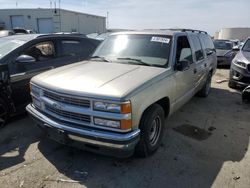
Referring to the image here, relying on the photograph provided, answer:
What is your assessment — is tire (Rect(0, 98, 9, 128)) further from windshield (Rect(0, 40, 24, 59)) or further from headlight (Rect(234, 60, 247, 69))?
headlight (Rect(234, 60, 247, 69))

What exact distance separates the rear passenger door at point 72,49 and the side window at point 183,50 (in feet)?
7.20

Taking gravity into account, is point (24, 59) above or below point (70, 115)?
above

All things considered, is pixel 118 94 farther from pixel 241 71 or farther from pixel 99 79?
pixel 241 71

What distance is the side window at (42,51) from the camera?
16.3 feet

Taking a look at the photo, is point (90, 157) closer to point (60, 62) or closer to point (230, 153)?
point (230, 153)

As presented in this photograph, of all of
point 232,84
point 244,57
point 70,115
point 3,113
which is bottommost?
point 232,84

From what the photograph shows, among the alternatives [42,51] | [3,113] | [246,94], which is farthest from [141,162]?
Answer: [246,94]

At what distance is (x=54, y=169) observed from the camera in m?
3.25

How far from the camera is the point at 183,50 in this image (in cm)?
439

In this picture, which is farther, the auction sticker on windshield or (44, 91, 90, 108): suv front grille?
the auction sticker on windshield

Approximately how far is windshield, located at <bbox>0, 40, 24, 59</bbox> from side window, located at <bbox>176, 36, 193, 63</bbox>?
3.11 metres

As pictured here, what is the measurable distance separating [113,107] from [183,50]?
225 centimetres

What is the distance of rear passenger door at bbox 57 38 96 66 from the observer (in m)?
5.54

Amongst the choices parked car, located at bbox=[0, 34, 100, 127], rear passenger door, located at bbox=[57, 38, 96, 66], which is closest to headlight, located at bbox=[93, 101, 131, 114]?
parked car, located at bbox=[0, 34, 100, 127]
